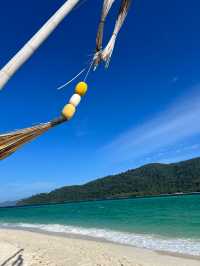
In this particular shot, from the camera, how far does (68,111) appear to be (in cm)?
192

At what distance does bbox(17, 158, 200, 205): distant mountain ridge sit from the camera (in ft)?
496

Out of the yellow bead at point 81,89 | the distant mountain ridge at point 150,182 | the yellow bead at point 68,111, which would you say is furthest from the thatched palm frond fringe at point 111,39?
the distant mountain ridge at point 150,182

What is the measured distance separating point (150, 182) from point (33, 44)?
563ft

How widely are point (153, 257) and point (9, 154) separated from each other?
1027 cm

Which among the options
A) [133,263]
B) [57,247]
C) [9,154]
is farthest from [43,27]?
[57,247]

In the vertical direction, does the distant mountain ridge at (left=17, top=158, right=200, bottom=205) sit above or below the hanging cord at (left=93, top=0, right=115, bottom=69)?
above

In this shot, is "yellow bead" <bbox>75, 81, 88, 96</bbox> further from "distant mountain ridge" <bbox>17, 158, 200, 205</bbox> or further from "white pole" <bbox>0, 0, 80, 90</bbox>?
"distant mountain ridge" <bbox>17, 158, 200, 205</bbox>

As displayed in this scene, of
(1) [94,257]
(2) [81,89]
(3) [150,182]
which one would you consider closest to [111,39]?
(2) [81,89]

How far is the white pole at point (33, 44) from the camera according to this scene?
6.34 feet

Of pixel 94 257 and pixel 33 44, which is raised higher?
pixel 33 44

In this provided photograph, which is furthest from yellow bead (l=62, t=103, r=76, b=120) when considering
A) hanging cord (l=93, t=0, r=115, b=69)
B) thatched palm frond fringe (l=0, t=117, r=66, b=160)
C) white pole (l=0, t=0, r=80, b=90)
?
hanging cord (l=93, t=0, r=115, b=69)

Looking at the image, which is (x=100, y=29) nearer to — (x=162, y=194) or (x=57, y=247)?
(x=57, y=247)

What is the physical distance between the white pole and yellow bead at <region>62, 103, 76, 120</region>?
0.39m

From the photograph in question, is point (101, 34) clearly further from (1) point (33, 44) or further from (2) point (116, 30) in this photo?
(1) point (33, 44)
